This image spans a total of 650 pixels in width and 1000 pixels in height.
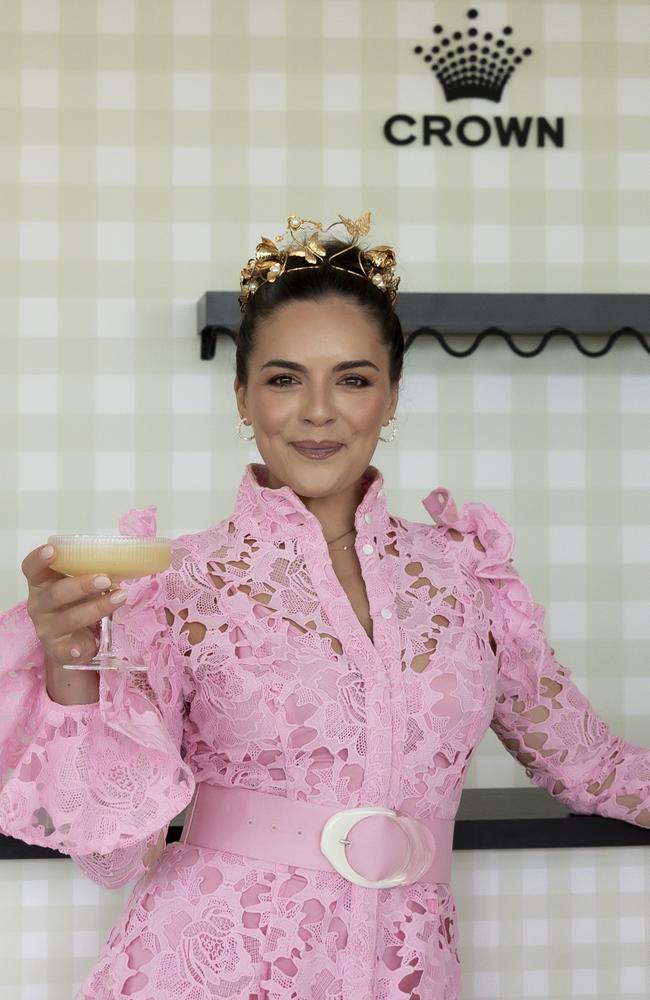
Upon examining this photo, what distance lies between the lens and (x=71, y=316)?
2.96 meters

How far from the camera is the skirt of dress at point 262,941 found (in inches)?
62.5

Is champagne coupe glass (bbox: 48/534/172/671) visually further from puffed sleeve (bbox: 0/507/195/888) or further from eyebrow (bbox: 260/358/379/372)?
eyebrow (bbox: 260/358/379/372)

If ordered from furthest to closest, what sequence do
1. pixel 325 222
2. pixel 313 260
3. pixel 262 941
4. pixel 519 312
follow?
pixel 325 222 → pixel 519 312 → pixel 313 260 → pixel 262 941

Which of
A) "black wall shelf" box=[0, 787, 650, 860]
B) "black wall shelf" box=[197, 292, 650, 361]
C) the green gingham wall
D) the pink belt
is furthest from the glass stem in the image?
the green gingham wall

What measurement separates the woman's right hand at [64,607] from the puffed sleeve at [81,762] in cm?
5

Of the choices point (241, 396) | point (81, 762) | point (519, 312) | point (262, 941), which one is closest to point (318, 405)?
A: point (241, 396)

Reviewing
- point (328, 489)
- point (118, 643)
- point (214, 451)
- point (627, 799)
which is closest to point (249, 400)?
point (328, 489)

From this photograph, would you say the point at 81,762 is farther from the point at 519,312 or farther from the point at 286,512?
the point at 519,312

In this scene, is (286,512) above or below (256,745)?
above

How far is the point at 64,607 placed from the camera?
4.69 feet

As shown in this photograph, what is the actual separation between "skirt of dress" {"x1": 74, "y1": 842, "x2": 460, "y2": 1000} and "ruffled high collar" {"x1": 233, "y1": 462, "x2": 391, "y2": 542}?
0.43 m

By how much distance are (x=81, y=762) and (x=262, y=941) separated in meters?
0.32

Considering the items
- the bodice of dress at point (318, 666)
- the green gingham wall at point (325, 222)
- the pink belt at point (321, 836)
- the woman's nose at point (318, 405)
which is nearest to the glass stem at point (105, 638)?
the bodice of dress at point (318, 666)

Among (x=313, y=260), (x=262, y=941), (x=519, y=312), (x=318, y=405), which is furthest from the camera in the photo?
(x=519, y=312)
